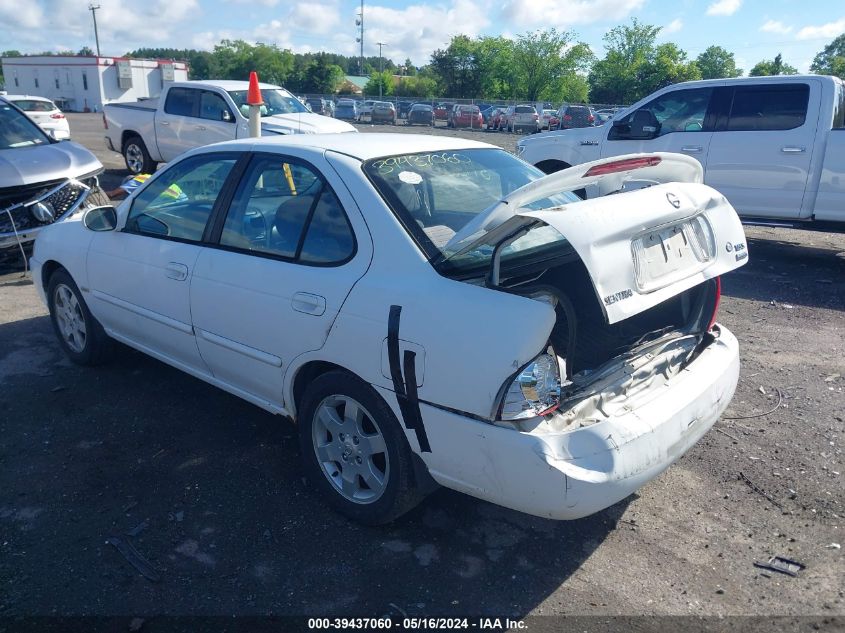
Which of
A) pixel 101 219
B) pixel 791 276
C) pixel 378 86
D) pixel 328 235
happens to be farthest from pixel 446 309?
pixel 378 86

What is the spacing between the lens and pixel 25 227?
741cm

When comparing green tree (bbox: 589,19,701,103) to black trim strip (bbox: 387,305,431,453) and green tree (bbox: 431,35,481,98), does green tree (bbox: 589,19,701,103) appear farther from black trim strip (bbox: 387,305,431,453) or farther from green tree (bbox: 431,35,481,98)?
black trim strip (bbox: 387,305,431,453)

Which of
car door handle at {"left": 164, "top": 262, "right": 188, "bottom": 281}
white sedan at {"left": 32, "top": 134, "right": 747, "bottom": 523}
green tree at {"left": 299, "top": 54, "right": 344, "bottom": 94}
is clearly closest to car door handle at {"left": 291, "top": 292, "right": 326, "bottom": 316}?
white sedan at {"left": 32, "top": 134, "right": 747, "bottom": 523}

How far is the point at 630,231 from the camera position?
270cm

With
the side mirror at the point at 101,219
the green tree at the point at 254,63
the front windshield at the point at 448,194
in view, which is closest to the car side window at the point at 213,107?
the side mirror at the point at 101,219

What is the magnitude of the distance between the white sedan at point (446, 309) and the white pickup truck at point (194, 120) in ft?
28.0

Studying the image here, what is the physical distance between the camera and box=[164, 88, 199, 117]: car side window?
1302cm

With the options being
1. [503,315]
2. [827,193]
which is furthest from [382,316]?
[827,193]

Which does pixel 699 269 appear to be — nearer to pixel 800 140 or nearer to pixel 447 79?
pixel 800 140

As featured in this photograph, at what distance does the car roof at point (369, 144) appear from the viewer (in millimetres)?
3490

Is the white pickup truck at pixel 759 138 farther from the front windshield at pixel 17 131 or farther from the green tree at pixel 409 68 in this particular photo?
the green tree at pixel 409 68

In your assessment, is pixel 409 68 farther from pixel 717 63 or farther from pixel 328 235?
pixel 328 235

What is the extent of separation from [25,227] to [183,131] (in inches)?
248

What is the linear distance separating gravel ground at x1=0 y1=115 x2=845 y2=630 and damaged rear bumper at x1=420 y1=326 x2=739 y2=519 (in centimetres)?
47
